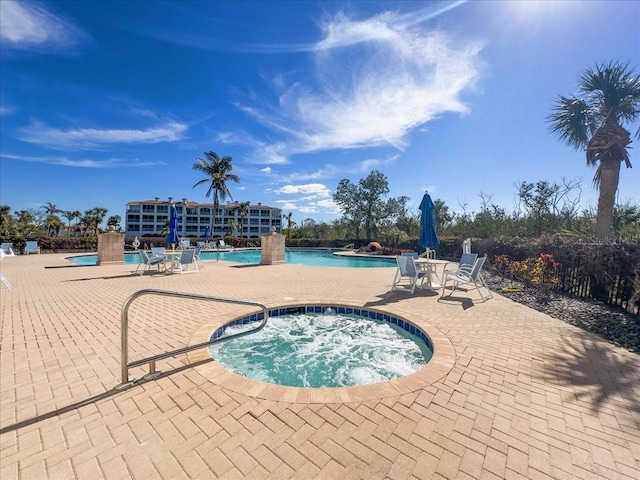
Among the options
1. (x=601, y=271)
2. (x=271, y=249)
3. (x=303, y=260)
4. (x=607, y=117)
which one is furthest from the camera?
(x=303, y=260)

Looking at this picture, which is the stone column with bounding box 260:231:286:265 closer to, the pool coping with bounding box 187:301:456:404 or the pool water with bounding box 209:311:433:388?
the pool water with bounding box 209:311:433:388

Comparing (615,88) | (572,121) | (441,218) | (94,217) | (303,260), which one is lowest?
(303,260)

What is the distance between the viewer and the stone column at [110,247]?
Result: 1209cm

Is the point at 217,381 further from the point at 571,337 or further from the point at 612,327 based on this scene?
the point at 612,327

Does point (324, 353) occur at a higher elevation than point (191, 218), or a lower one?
lower

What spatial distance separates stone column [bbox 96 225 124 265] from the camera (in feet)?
39.7

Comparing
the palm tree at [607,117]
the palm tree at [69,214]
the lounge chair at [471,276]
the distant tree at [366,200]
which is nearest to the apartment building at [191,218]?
the palm tree at [69,214]

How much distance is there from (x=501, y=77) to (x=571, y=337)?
9.07 meters

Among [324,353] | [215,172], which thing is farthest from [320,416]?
[215,172]

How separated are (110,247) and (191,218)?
189ft

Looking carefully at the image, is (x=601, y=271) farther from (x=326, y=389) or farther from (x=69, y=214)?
(x=69, y=214)

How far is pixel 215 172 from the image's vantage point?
99.7 ft

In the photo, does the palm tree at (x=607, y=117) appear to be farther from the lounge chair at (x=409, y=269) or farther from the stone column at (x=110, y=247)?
the stone column at (x=110, y=247)

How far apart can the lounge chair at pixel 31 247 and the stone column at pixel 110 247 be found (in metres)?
12.7
